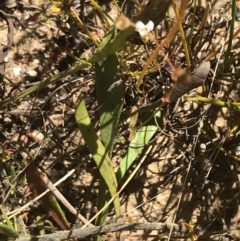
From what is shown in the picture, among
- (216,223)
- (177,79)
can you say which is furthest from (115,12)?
(216,223)

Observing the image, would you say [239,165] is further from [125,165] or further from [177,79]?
[177,79]

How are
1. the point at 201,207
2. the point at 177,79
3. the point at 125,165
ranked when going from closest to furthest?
the point at 177,79
the point at 125,165
the point at 201,207

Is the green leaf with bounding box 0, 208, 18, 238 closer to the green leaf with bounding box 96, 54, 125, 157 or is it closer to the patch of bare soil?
the patch of bare soil

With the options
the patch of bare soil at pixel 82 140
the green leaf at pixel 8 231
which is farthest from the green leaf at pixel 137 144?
the green leaf at pixel 8 231

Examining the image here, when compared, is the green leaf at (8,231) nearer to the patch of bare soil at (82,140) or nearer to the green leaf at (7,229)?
the green leaf at (7,229)

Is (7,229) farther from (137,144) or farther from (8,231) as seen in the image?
(137,144)

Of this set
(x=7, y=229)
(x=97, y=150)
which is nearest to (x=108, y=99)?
(x=97, y=150)
